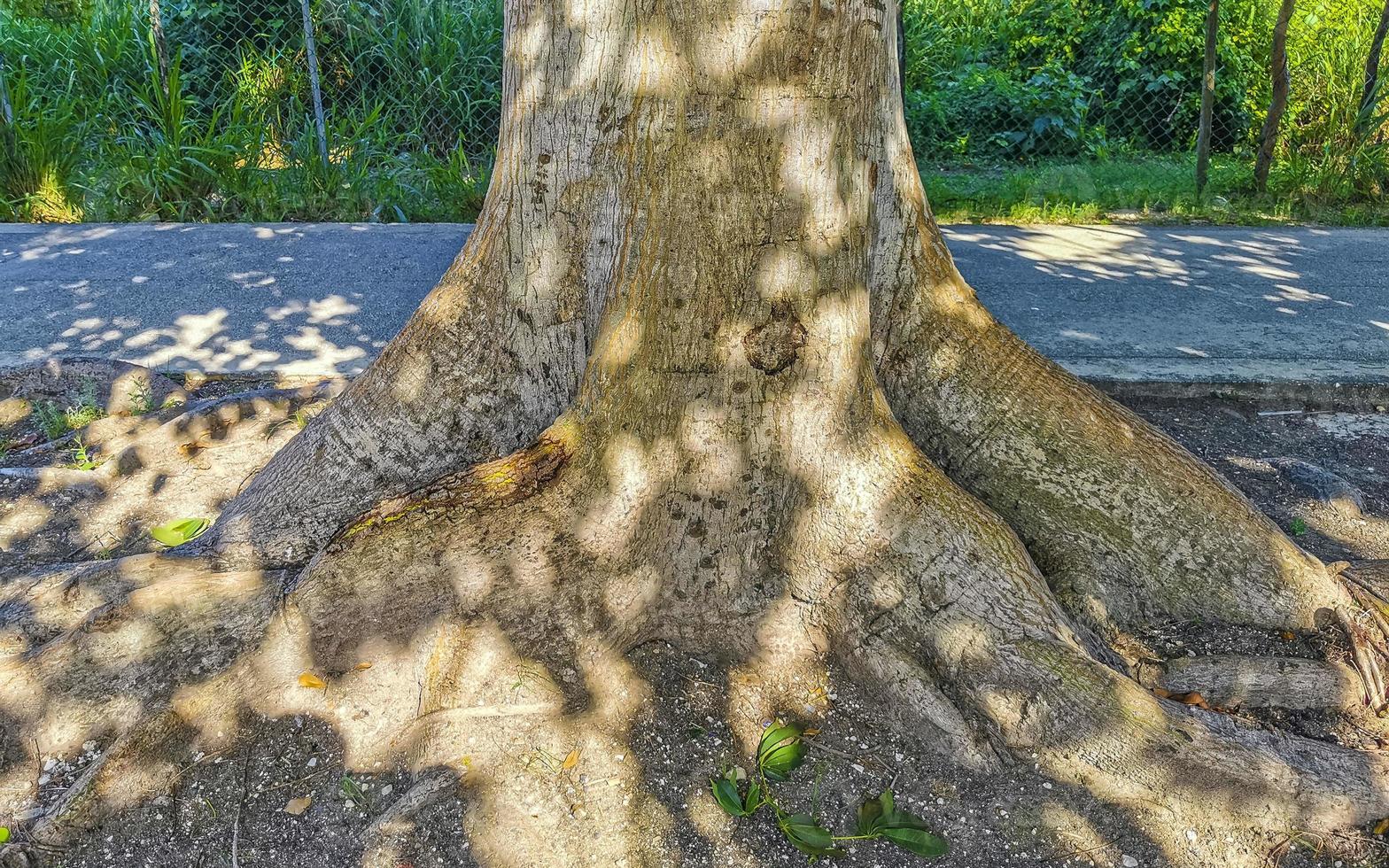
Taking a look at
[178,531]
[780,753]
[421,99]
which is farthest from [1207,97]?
[178,531]

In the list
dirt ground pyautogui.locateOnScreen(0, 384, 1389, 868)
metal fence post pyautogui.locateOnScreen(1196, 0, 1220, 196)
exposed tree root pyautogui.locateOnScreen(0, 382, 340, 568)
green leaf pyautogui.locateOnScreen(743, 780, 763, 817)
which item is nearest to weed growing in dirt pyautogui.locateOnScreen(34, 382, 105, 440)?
exposed tree root pyautogui.locateOnScreen(0, 382, 340, 568)

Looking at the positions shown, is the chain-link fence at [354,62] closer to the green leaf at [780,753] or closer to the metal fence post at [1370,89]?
the metal fence post at [1370,89]

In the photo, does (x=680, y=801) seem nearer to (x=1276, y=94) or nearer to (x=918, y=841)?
(x=918, y=841)

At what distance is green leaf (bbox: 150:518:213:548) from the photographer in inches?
137

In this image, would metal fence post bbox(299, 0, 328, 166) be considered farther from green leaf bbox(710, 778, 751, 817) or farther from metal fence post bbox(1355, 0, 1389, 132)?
metal fence post bbox(1355, 0, 1389, 132)

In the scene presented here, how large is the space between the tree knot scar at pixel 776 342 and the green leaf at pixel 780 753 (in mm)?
858

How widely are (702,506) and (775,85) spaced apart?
3.30ft

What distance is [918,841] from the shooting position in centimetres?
236

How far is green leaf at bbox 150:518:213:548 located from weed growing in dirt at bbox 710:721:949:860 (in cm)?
200

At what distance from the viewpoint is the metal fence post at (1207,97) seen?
814cm

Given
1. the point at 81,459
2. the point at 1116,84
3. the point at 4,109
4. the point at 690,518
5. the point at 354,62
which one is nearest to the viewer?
the point at 690,518

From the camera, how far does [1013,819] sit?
2.44 m

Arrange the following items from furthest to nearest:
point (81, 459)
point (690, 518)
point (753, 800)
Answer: point (81, 459) < point (690, 518) < point (753, 800)

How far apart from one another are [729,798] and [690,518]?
667 millimetres
